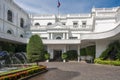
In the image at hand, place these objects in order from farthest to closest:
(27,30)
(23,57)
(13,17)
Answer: (27,30)
(13,17)
(23,57)

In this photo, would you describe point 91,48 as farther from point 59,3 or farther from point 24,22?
point 24,22

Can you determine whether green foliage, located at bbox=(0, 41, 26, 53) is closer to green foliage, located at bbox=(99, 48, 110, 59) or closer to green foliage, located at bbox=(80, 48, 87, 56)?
green foliage, located at bbox=(80, 48, 87, 56)

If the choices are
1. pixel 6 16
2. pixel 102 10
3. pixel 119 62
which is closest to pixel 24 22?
pixel 6 16

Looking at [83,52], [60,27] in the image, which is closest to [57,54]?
[83,52]

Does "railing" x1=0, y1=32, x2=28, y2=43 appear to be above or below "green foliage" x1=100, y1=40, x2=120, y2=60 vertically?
above

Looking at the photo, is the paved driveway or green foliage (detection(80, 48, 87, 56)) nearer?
the paved driveway

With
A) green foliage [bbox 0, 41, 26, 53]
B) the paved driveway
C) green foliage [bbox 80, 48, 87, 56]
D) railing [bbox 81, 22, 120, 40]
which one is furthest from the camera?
green foliage [bbox 80, 48, 87, 56]

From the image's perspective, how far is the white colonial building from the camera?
1023 inches

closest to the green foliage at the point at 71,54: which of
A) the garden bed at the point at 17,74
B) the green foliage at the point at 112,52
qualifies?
the green foliage at the point at 112,52

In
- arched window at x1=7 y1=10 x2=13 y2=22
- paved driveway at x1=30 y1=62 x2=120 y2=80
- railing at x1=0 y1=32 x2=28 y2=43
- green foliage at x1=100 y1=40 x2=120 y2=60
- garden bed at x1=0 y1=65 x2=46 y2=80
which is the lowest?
paved driveway at x1=30 y1=62 x2=120 y2=80

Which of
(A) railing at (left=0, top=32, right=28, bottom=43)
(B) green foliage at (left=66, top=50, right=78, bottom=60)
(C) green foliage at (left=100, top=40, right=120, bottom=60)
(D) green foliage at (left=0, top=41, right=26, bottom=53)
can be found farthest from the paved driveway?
→ (B) green foliage at (left=66, top=50, right=78, bottom=60)

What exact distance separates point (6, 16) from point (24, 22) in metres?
9.19

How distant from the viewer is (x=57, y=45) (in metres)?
33.0

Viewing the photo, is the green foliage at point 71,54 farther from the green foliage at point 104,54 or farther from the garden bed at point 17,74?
the garden bed at point 17,74
